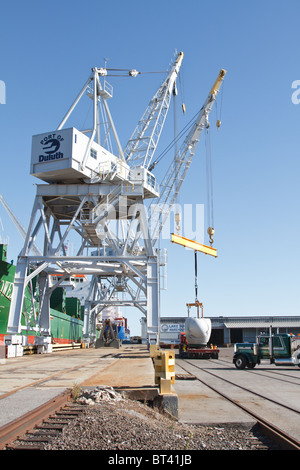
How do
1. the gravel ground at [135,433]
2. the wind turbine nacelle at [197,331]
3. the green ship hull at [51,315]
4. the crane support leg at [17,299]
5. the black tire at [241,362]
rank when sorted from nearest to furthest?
the gravel ground at [135,433], the black tire at [241,362], the crane support leg at [17,299], the green ship hull at [51,315], the wind turbine nacelle at [197,331]

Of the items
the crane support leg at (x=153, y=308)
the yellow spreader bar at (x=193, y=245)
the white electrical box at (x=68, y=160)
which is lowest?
the crane support leg at (x=153, y=308)

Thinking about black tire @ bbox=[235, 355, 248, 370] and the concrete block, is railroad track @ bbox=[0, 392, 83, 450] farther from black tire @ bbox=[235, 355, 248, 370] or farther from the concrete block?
black tire @ bbox=[235, 355, 248, 370]

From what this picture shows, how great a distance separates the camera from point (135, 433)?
7.18m

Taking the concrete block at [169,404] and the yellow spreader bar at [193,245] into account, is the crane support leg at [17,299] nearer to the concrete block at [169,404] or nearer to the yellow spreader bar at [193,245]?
the yellow spreader bar at [193,245]

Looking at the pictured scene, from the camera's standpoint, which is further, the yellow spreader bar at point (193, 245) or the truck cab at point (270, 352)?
the yellow spreader bar at point (193, 245)

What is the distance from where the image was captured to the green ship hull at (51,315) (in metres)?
35.0

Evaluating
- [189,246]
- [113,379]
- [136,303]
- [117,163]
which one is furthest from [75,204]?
[113,379]

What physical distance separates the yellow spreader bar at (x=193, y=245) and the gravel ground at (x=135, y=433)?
28201 millimetres

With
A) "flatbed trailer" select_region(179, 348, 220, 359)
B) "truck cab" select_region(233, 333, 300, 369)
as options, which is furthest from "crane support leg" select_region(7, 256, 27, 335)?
"flatbed trailer" select_region(179, 348, 220, 359)

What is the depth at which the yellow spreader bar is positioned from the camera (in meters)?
37.6

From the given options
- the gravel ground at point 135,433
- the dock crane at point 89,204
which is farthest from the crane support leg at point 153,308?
the gravel ground at point 135,433

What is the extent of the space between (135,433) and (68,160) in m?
26.9

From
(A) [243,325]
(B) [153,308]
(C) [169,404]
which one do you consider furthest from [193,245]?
(A) [243,325]
